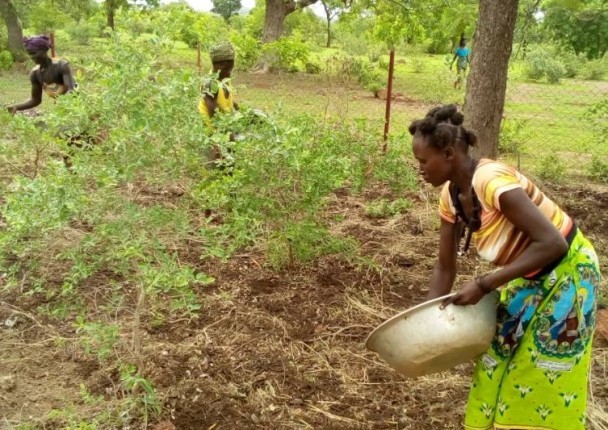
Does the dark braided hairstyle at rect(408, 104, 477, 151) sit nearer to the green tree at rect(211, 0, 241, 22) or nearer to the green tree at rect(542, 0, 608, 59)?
the green tree at rect(542, 0, 608, 59)

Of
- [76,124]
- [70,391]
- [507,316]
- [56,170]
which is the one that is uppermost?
[76,124]

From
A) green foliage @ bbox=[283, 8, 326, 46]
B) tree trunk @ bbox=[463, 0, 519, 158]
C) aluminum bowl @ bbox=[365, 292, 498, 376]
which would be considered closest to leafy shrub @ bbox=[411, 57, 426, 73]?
green foliage @ bbox=[283, 8, 326, 46]

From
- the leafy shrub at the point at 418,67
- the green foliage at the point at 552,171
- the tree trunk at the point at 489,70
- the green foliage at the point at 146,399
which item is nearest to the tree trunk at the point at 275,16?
the leafy shrub at the point at 418,67

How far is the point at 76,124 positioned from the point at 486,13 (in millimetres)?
Answer: 3573

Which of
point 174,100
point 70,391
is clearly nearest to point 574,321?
point 174,100

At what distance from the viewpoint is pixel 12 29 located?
17422 mm

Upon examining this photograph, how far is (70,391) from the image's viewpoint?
2.96 meters

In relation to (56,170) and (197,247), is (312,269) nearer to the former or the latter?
(197,247)

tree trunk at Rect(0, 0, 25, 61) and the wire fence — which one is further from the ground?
tree trunk at Rect(0, 0, 25, 61)

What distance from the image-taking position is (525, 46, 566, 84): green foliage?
48.9ft

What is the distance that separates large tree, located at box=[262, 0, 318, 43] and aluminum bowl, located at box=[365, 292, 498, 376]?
51.0ft

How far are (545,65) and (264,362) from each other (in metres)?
14.1

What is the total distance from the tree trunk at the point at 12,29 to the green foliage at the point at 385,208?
15.0 m

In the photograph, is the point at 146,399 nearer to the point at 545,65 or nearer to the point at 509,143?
the point at 509,143
